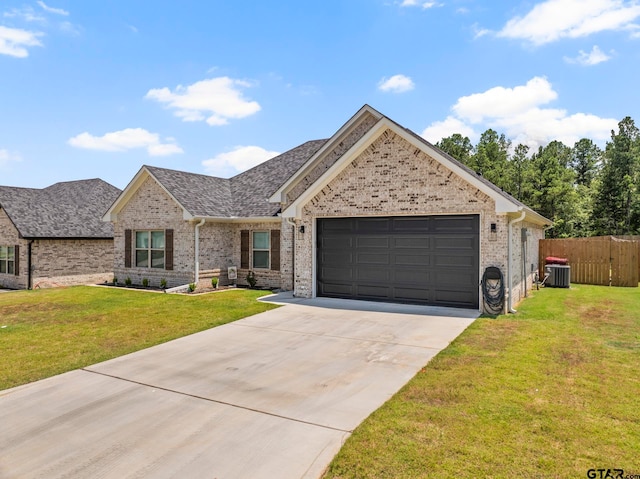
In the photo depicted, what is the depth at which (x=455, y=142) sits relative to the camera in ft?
171

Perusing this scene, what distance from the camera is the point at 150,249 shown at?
59.4 ft

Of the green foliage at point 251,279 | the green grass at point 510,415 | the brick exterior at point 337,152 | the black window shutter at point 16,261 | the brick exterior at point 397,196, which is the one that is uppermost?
the brick exterior at point 337,152

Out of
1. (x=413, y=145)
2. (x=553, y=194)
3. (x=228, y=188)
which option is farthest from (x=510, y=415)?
(x=553, y=194)

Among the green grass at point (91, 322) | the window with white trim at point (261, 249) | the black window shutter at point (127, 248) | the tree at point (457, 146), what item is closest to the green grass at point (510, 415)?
the green grass at point (91, 322)

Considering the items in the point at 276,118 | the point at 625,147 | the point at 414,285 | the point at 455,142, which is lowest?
the point at 414,285

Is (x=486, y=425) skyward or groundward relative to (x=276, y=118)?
groundward

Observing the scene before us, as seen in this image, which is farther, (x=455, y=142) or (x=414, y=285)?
(x=455, y=142)

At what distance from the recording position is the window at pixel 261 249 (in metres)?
17.1

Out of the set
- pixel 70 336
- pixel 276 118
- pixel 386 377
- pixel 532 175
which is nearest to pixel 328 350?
pixel 386 377

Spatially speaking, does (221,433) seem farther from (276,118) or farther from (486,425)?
A: (276,118)

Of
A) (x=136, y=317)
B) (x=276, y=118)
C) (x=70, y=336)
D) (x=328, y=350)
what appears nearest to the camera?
Answer: (x=328, y=350)

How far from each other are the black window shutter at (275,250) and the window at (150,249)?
5064mm

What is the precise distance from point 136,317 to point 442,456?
982 cm

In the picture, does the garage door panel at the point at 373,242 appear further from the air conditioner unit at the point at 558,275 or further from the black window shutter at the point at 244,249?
the air conditioner unit at the point at 558,275
